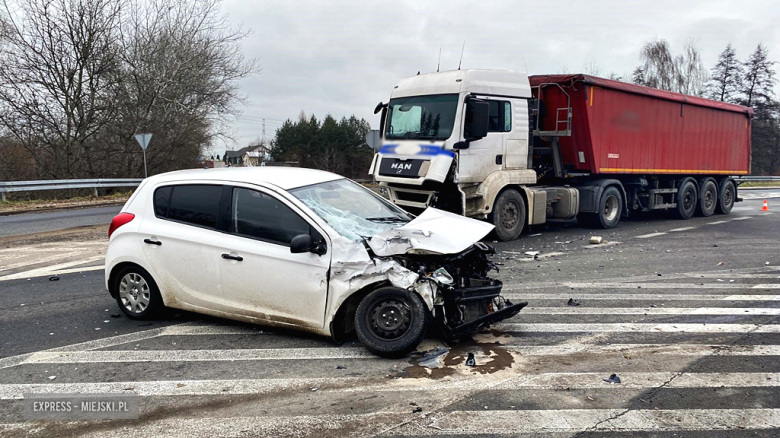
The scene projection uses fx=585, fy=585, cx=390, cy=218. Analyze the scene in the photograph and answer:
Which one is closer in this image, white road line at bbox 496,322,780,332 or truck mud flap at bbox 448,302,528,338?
truck mud flap at bbox 448,302,528,338

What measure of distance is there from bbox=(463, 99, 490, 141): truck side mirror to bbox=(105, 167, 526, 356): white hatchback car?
496 centimetres

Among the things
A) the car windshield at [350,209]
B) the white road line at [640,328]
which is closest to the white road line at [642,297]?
the white road line at [640,328]

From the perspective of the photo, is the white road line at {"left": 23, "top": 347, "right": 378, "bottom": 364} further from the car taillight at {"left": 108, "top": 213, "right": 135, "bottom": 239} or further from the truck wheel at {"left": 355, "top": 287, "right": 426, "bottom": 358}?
the car taillight at {"left": 108, "top": 213, "right": 135, "bottom": 239}

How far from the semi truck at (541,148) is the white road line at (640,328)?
5258 millimetres

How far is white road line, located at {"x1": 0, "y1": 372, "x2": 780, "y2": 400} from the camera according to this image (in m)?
4.29

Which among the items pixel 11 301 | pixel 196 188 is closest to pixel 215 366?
pixel 196 188

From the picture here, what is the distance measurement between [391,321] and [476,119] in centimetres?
662

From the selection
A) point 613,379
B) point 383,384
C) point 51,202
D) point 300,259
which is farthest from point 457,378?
point 51,202

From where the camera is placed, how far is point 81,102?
2567 cm

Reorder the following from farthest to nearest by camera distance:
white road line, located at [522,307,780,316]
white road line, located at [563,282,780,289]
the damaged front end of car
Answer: white road line, located at [563,282,780,289] → white road line, located at [522,307,780,316] → the damaged front end of car

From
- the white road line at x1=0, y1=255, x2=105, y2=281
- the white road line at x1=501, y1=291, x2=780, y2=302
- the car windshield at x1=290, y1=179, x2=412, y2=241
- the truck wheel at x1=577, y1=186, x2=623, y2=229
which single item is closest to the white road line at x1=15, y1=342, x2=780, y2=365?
the car windshield at x1=290, y1=179, x2=412, y2=241

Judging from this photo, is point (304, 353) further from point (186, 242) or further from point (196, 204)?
point (196, 204)

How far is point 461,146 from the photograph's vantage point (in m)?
10.9

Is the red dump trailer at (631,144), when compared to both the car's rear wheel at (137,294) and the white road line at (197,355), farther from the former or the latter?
the car's rear wheel at (137,294)
